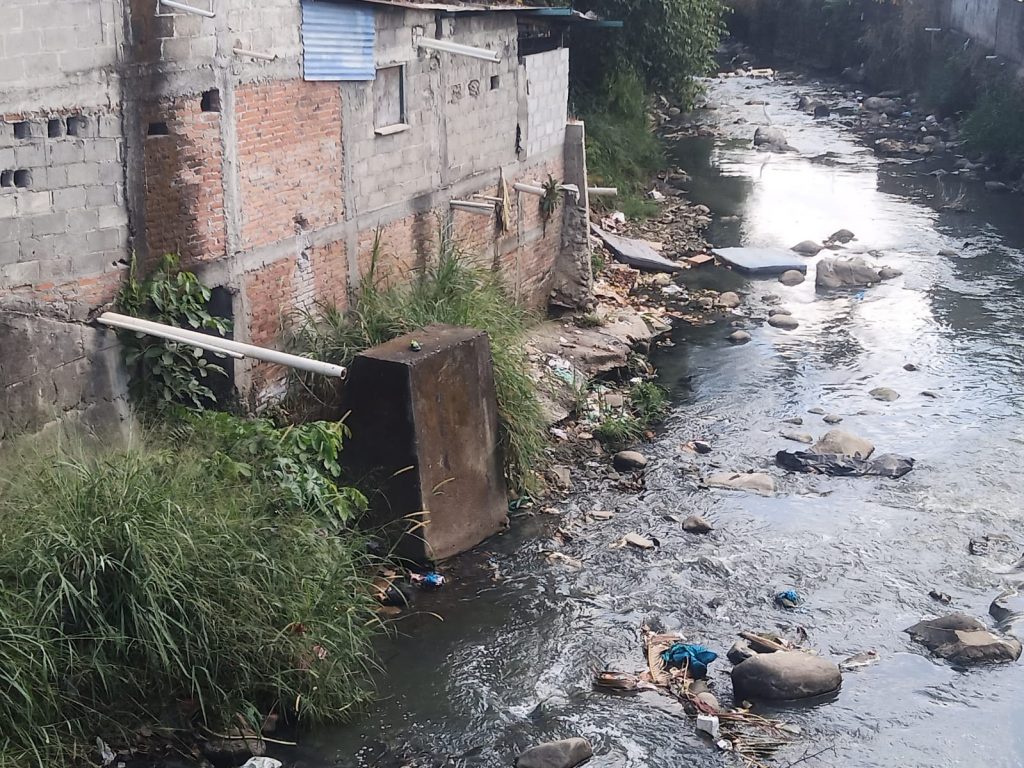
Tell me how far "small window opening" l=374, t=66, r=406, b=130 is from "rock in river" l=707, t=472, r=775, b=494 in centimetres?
340

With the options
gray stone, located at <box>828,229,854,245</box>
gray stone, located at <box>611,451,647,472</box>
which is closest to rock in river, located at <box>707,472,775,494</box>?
gray stone, located at <box>611,451,647,472</box>

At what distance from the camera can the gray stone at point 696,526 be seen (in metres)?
7.34

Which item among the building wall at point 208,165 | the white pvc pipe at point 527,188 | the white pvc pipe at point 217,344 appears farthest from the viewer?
the white pvc pipe at point 527,188

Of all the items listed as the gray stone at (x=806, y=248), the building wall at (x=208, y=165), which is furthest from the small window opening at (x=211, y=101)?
the gray stone at (x=806, y=248)

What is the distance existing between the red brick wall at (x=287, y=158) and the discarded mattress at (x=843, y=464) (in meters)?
3.63

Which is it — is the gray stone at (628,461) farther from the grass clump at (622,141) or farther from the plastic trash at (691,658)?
the grass clump at (622,141)

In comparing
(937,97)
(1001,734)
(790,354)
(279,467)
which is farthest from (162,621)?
(937,97)

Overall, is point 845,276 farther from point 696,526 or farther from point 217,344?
point 217,344

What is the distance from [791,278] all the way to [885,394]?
11.6 feet

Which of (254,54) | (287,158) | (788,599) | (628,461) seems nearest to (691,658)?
(788,599)

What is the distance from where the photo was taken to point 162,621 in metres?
4.61

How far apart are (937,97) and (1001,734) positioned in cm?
1783

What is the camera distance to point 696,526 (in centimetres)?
735

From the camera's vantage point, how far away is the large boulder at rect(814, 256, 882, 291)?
1264cm
